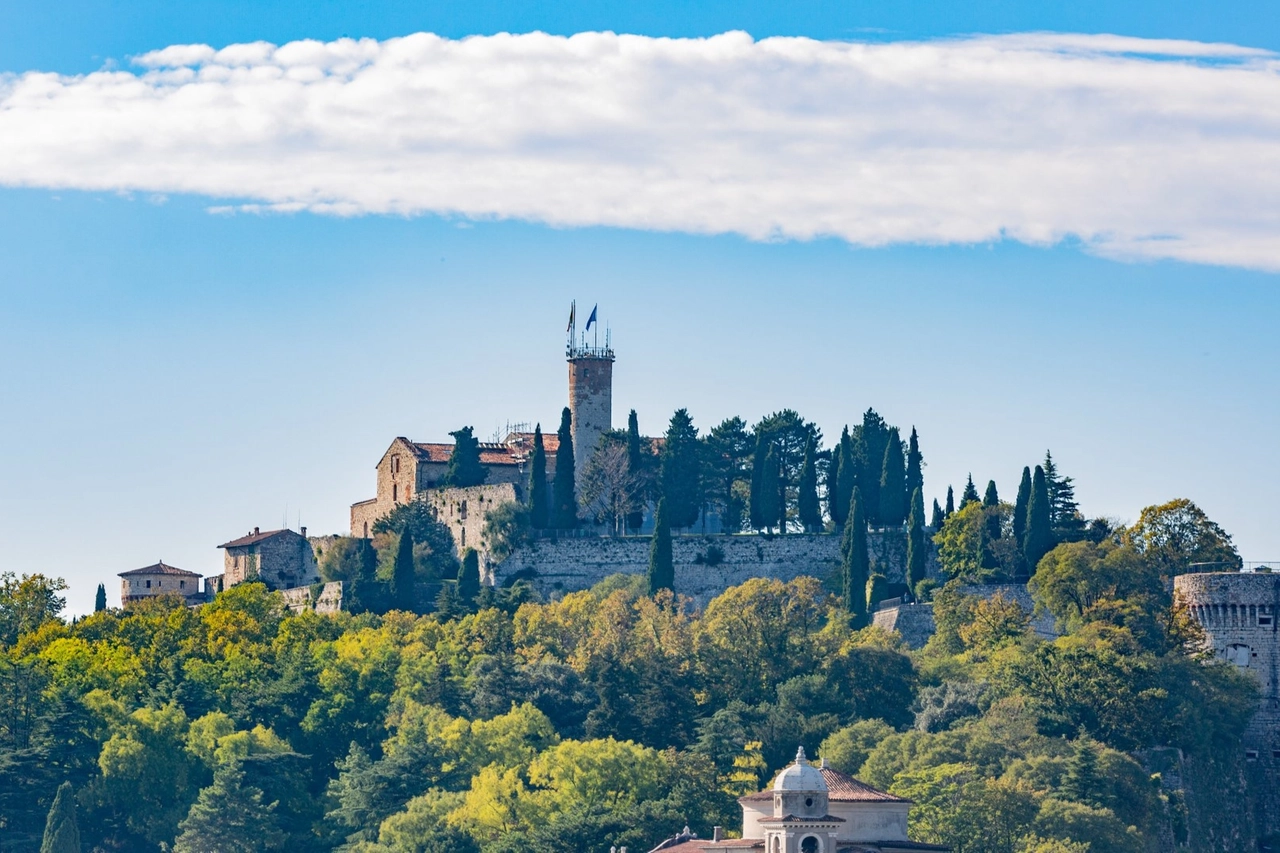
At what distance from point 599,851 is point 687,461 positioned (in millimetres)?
33104

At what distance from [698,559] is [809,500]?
15.0ft

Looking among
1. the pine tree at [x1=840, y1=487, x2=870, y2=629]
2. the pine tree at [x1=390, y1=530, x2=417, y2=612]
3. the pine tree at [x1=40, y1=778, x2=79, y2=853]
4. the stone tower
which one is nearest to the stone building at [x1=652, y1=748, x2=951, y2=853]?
the stone tower

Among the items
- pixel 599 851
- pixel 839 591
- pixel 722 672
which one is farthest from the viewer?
pixel 839 591

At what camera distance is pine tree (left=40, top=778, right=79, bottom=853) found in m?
95.4

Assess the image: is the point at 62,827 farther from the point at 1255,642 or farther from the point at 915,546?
the point at 1255,642

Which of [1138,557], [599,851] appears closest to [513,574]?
[1138,557]

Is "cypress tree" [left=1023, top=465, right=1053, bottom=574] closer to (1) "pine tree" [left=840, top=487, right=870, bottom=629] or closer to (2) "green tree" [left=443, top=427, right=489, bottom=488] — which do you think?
(1) "pine tree" [left=840, top=487, right=870, bottom=629]

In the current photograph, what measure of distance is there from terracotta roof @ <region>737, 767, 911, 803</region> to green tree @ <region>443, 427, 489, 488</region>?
3801 centimetres

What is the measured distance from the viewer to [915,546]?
107 metres

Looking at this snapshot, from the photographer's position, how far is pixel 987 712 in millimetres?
92125

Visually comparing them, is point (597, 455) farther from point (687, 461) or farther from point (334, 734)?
point (334, 734)

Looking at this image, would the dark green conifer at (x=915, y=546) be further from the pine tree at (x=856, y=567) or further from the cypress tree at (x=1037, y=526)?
the cypress tree at (x=1037, y=526)

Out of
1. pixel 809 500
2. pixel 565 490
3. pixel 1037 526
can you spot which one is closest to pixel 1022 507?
pixel 1037 526

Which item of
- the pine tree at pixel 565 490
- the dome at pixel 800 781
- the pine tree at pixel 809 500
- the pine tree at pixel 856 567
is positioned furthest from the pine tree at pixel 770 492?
the dome at pixel 800 781
